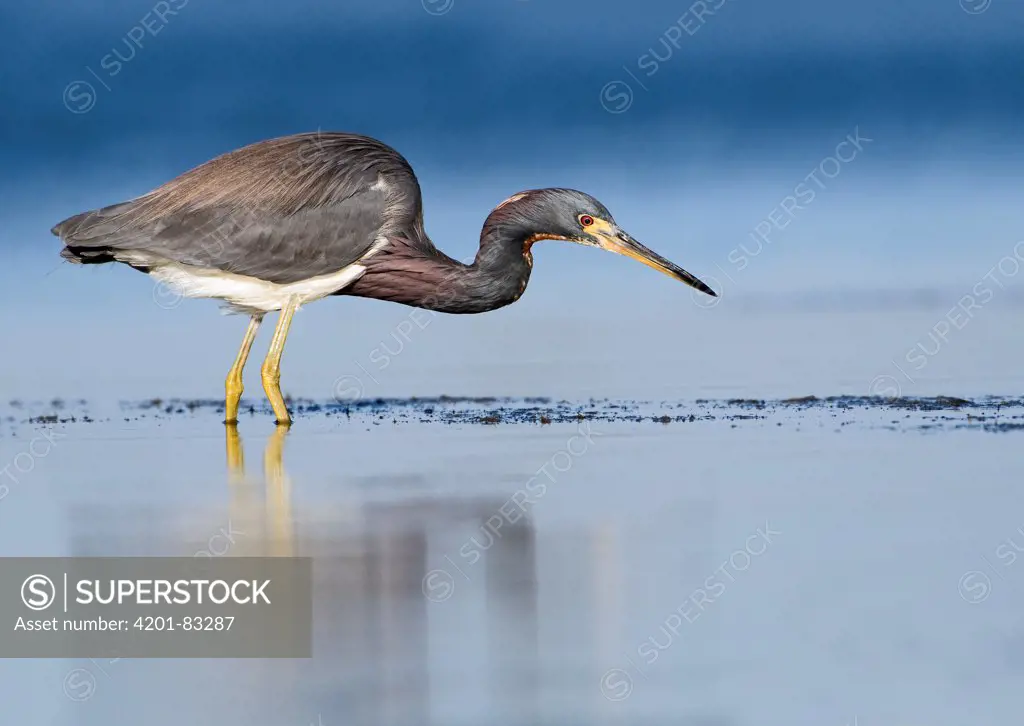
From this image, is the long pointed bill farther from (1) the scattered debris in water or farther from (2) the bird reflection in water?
(2) the bird reflection in water

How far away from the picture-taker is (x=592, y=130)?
18.4 meters

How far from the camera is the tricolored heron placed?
9.91 meters

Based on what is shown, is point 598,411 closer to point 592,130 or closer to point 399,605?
point 399,605

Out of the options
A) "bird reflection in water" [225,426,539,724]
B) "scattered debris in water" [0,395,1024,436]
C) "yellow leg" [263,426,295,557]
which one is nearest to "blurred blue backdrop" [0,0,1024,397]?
"scattered debris in water" [0,395,1024,436]

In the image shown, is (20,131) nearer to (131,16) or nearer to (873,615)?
(131,16)

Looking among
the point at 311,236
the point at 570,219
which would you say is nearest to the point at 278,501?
the point at 311,236

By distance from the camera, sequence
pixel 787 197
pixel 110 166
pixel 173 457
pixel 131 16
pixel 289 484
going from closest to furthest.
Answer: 1. pixel 289 484
2. pixel 173 457
3. pixel 787 197
4. pixel 110 166
5. pixel 131 16

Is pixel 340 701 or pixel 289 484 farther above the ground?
pixel 289 484

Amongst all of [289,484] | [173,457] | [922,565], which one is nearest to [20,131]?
[173,457]

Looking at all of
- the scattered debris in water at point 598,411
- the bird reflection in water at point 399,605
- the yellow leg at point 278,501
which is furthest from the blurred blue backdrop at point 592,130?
the bird reflection in water at point 399,605

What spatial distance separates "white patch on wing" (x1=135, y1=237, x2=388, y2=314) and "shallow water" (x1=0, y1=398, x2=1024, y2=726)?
0.90m

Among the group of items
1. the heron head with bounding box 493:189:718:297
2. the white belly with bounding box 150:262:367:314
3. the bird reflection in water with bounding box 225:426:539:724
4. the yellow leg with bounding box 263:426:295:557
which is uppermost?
the heron head with bounding box 493:189:718:297

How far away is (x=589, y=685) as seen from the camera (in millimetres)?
4488

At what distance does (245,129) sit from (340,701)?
47.8 ft
